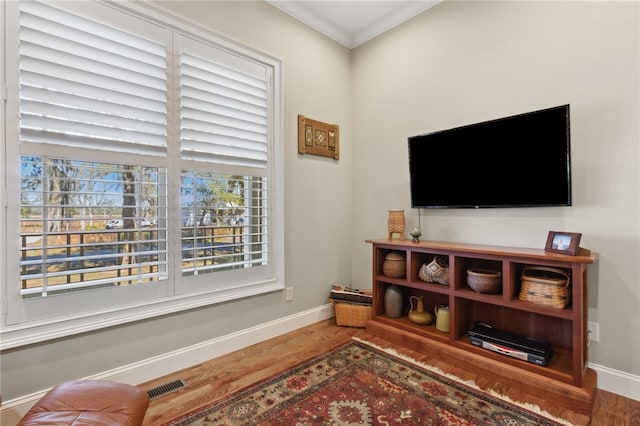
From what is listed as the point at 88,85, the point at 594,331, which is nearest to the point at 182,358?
the point at 88,85

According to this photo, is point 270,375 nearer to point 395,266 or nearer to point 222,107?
point 395,266

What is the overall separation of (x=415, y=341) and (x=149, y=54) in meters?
2.85

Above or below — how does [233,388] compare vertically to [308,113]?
below

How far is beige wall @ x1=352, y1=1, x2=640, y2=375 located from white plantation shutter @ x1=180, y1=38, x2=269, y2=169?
124 centimetres

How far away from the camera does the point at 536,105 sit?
219cm

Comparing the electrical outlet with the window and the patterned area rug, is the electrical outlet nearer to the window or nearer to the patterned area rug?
the patterned area rug

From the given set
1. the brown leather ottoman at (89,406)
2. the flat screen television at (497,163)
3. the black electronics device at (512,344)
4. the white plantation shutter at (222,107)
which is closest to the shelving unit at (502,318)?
the black electronics device at (512,344)

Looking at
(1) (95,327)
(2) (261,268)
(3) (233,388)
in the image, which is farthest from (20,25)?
(3) (233,388)

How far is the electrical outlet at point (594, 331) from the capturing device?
1957mm

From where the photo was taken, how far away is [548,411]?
1703 millimetres

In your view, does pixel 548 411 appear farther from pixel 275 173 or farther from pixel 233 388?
pixel 275 173

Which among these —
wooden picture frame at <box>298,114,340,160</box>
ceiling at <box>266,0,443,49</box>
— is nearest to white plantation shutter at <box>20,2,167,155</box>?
wooden picture frame at <box>298,114,340,160</box>

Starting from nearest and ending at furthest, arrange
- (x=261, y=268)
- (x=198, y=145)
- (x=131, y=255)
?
(x=131, y=255)
(x=198, y=145)
(x=261, y=268)

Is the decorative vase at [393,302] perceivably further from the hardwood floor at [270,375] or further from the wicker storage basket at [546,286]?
the wicker storage basket at [546,286]
